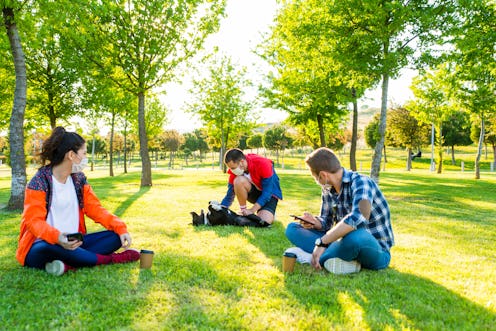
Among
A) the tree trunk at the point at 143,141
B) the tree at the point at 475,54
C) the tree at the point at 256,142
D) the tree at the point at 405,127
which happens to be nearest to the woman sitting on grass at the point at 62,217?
the tree at the point at 475,54

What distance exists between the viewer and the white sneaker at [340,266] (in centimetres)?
Answer: 429

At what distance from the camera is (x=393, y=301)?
140 inches

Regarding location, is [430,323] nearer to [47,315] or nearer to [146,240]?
[47,315]

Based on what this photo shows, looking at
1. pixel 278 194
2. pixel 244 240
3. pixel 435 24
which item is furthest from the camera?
pixel 435 24

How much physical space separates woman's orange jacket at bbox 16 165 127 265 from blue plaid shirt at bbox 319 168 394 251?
2.66 metres

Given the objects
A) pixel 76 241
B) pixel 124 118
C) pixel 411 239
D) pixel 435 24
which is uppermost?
pixel 435 24

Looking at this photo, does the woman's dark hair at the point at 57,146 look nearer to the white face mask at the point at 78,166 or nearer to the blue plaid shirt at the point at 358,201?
the white face mask at the point at 78,166

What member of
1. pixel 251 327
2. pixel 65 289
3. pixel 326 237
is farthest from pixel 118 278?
pixel 326 237

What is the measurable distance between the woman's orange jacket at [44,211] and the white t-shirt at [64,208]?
7cm

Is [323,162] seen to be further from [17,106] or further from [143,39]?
[143,39]

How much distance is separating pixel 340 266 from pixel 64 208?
3.31 m

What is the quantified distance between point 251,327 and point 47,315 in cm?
175

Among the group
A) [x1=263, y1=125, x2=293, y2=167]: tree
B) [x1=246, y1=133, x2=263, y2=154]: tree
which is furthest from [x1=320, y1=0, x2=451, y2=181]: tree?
[x1=246, y1=133, x2=263, y2=154]: tree

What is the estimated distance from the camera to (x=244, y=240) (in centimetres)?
616
